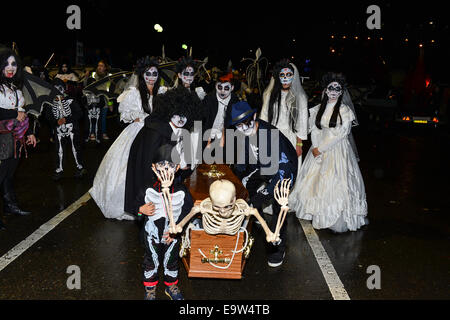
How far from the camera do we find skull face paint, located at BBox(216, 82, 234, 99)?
718 cm

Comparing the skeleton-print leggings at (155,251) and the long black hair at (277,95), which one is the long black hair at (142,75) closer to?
the long black hair at (277,95)

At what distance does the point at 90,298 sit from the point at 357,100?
74.3 ft

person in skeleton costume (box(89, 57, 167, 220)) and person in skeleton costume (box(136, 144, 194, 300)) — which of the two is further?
person in skeleton costume (box(89, 57, 167, 220))

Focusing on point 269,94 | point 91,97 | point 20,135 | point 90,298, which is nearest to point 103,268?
point 90,298

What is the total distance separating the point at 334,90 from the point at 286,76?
697 millimetres

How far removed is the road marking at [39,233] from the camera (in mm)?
5008

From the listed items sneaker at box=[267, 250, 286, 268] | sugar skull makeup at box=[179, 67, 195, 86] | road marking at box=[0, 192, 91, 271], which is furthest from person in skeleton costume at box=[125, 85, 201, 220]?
sugar skull makeup at box=[179, 67, 195, 86]

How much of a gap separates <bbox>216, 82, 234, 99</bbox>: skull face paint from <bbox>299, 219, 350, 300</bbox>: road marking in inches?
88.1

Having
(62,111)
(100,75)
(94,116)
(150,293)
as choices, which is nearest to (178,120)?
(150,293)

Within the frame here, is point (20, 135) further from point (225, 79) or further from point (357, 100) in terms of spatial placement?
point (357, 100)

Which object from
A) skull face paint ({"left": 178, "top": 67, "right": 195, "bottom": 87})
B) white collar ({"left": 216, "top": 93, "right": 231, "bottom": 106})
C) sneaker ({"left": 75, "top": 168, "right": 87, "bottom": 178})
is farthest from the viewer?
sneaker ({"left": 75, "top": 168, "right": 87, "bottom": 178})

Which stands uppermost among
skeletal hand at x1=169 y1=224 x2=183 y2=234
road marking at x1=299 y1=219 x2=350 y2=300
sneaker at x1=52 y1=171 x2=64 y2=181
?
skeletal hand at x1=169 y1=224 x2=183 y2=234

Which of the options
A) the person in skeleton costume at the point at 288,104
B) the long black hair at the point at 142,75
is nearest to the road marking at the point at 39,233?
the long black hair at the point at 142,75

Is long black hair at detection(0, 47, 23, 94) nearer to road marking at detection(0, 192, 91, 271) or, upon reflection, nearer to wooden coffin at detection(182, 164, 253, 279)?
road marking at detection(0, 192, 91, 271)
